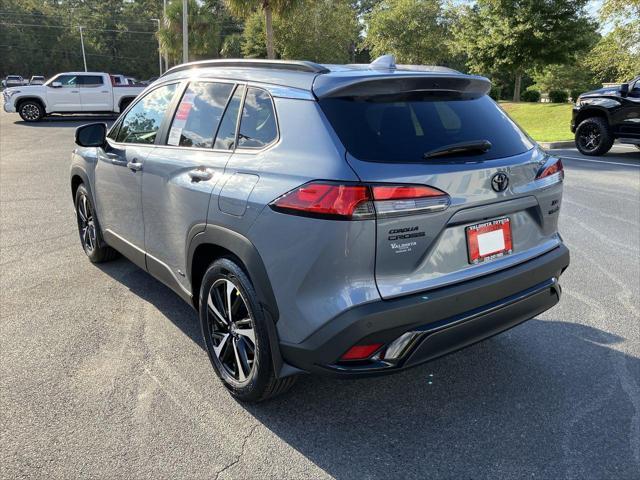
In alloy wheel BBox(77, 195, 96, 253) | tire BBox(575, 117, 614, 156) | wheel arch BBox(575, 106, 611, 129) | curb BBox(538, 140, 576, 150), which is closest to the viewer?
alloy wheel BBox(77, 195, 96, 253)

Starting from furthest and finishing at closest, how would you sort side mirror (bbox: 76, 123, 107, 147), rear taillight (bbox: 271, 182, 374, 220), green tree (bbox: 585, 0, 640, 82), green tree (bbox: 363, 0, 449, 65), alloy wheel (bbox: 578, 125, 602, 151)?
1. green tree (bbox: 363, 0, 449, 65)
2. green tree (bbox: 585, 0, 640, 82)
3. alloy wheel (bbox: 578, 125, 602, 151)
4. side mirror (bbox: 76, 123, 107, 147)
5. rear taillight (bbox: 271, 182, 374, 220)

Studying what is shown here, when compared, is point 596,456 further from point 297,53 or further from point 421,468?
point 297,53

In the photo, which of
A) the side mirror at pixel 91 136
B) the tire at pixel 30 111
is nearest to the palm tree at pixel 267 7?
the tire at pixel 30 111

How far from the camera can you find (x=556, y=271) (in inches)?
113

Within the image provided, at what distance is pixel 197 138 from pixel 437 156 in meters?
1.46

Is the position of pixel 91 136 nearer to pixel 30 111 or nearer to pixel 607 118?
pixel 607 118

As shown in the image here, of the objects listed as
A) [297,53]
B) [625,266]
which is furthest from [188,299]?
[297,53]

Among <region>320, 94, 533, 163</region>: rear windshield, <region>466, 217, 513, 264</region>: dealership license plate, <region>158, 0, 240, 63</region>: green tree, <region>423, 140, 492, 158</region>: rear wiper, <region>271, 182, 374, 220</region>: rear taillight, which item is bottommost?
<region>466, 217, 513, 264</region>: dealership license plate

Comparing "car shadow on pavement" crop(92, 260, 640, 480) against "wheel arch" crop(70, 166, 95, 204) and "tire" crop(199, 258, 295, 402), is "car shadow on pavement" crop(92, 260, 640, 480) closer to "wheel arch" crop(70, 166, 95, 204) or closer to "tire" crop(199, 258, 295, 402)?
"tire" crop(199, 258, 295, 402)

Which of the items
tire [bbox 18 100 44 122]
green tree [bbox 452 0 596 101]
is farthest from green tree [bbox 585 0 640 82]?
tire [bbox 18 100 44 122]

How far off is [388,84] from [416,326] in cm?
113

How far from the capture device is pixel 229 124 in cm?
288

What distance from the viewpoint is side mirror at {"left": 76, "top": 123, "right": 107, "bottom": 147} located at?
413cm

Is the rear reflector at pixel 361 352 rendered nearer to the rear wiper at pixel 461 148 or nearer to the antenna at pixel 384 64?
the rear wiper at pixel 461 148
